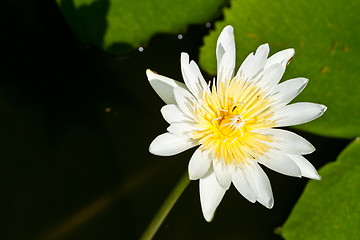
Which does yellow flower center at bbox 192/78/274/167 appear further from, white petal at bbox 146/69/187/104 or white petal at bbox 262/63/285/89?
Answer: white petal at bbox 146/69/187/104

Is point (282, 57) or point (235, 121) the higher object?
point (282, 57)

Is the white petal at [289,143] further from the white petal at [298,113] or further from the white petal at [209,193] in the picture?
the white petal at [209,193]

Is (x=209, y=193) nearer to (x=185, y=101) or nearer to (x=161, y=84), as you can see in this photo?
(x=185, y=101)

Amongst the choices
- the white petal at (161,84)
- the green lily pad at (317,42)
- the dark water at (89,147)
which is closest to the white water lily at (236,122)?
the white petal at (161,84)

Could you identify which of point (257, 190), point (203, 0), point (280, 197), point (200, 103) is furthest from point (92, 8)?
point (280, 197)

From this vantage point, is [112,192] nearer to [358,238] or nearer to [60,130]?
[60,130]

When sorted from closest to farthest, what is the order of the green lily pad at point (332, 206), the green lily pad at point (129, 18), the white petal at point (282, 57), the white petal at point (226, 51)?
the white petal at point (226, 51), the white petal at point (282, 57), the green lily pad at point (332, 206), the green lily pad at point (129, 18)

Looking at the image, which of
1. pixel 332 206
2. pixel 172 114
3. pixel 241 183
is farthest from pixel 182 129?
pixel 332 206
